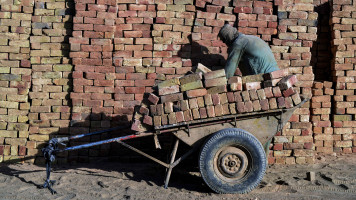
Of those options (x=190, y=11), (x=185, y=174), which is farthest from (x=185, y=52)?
(x=185, y=174)

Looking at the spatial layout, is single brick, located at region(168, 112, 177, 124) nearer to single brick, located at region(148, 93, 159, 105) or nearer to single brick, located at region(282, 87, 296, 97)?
single brick, located at region(148, 93, 159, 105)

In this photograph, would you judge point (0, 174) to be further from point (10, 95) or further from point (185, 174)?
point (185, 174)

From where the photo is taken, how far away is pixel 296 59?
5.17m

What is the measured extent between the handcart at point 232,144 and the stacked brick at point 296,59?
133 cm

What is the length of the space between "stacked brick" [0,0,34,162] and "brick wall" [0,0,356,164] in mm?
15

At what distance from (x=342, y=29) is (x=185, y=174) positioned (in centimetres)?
329

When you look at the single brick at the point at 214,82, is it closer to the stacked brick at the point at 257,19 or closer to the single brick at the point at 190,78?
the single brick at the point at 190,78

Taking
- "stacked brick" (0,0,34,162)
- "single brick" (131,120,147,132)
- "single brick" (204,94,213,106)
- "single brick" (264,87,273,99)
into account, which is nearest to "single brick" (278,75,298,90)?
"single brick" (264,87,273,99)

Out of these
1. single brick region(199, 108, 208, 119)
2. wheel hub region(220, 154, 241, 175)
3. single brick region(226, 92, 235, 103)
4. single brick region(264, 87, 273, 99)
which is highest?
single brick region(264, 87, 273, 99)

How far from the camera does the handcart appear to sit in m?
3.75

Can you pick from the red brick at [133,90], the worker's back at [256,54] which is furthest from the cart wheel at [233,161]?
the red brick at [133,90]

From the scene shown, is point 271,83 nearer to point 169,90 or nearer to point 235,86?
point 235,86

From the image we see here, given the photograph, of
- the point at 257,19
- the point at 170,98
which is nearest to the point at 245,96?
the point at 170,98

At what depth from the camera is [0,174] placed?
15.5 ft
